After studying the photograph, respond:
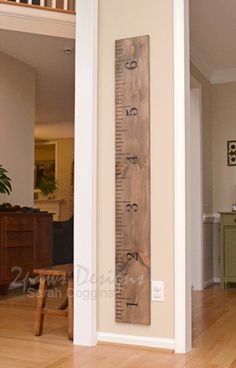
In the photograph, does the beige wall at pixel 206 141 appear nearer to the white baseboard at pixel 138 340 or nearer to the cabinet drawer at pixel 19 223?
the cabinet drawer at pixel 19 223

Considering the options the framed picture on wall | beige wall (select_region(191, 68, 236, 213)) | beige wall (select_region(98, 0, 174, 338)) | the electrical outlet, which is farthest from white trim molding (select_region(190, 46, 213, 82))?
the electrical outlet

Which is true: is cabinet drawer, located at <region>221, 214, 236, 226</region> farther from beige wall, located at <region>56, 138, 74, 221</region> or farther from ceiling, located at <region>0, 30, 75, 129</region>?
beige wall, located at <region>56, 138, 74, 221</region>

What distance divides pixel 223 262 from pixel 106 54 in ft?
10.7

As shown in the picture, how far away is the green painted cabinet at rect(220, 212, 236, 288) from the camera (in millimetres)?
5570

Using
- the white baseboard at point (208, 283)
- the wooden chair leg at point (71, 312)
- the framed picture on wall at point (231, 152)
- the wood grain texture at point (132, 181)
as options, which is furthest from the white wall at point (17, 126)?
the wood grain texture at point (132, 181)

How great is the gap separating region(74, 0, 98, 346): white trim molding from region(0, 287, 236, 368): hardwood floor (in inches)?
7.8

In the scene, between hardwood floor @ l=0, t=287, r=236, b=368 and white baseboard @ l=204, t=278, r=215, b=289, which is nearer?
hardwood floor @ l=0, t=287, r=236, b=368

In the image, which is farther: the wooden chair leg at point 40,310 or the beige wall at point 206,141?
the beige wall at point 206,141

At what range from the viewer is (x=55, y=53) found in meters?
5.55

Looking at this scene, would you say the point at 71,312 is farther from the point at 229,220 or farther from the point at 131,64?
the point at 229,220

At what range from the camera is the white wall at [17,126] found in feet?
18.2

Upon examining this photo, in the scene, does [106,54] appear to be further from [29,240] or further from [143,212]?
[29,240]

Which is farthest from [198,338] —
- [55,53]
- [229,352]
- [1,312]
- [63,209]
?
[63,209]

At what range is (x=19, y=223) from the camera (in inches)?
190
